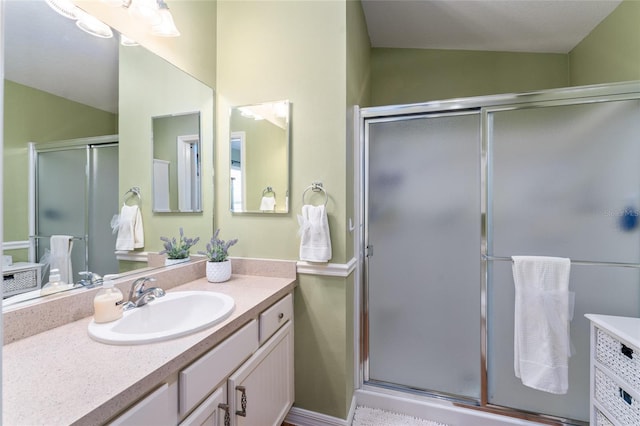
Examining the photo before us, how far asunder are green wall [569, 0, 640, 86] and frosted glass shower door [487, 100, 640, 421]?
0.46 metres

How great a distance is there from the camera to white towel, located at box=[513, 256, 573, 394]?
159 cm

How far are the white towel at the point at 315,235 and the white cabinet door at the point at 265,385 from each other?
0.40m

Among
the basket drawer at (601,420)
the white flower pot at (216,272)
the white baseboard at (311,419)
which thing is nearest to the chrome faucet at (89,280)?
the white flower pot at (216,272)

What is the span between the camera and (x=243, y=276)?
1781 millimetres

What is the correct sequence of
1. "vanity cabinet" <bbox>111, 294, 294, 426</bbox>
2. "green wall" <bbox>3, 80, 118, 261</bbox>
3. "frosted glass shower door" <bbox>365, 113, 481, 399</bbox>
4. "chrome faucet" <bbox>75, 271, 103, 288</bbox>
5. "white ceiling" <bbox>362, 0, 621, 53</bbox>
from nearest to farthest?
"vanity cabinet" <bbox>111, 294, 294, 426</bbox>, "green wall" <bbox>3, 80, 118, 261</bbox>, "chrome faucet" <bbox>75, 271, 103, 288</bbox>, "frosted glass shower door" <bbox>365, 113, 481, 399</bbox>, "white ceiling" <bbox>362, 0, 621, 53</bbox>

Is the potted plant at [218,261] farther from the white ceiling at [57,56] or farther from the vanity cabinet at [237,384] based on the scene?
the white ceiling at [57,56]

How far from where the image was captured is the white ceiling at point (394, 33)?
108cm

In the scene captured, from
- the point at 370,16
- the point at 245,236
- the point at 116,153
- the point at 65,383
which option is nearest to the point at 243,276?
the point at 245,236

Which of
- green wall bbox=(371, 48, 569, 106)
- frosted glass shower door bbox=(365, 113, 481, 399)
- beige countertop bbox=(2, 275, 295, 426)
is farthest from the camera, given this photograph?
green wall bbox=(371, 48, 569, 106)

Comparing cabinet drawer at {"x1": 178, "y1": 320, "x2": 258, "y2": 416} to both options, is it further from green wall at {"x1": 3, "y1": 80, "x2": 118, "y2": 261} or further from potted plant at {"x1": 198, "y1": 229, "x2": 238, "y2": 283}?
green wall at {"x1": 3, "y1": 80, "x2": 118, "y2": 261}

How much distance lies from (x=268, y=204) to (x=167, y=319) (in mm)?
784

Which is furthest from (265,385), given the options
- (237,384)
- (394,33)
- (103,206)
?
(394,33)

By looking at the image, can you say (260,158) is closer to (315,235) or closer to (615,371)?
(315,235)

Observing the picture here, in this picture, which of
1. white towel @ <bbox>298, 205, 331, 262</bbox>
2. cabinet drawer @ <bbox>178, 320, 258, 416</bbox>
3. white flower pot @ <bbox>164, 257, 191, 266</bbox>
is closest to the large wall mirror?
white flower pot @ <bbox>164, 257, 191, 266</bbox>
